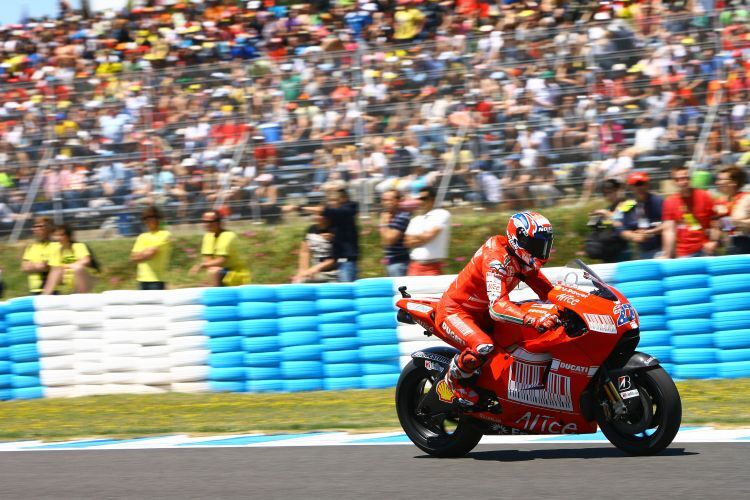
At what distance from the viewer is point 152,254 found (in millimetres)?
11344

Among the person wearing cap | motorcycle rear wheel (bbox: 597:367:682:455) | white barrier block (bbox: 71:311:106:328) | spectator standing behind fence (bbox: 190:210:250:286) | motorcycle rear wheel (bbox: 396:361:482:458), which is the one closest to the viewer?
motorcycle rear wheel (bbox: 597:367:682:455)

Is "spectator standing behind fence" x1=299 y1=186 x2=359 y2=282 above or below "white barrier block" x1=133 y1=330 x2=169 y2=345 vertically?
above

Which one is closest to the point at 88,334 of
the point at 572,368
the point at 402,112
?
the point at 402,112

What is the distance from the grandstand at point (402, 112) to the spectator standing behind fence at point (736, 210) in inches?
91.5

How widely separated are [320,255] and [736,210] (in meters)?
4.07

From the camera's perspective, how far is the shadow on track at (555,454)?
6.20 metres

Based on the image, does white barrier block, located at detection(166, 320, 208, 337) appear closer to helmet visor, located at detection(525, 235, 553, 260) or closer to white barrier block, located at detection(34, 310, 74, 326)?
white barrier block, located at detection(34, 310, 74, 326)

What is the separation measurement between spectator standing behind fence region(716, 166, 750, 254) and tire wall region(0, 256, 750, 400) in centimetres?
77

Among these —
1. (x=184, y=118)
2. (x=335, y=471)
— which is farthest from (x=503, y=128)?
(x=335, y=471)

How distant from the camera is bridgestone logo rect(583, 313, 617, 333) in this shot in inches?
239

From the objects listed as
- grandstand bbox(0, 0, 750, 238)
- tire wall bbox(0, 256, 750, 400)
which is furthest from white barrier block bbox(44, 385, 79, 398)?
grandstand bbox(0, 0, 750, 238)

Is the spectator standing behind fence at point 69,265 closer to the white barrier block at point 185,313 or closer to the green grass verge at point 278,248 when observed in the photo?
the white barrier block at point 185,313

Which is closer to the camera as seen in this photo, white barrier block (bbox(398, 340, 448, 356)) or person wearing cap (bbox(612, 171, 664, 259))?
white barrier block (bbox(398, 340, 448, 356))

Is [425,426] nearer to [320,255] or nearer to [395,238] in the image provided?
[395,238]
